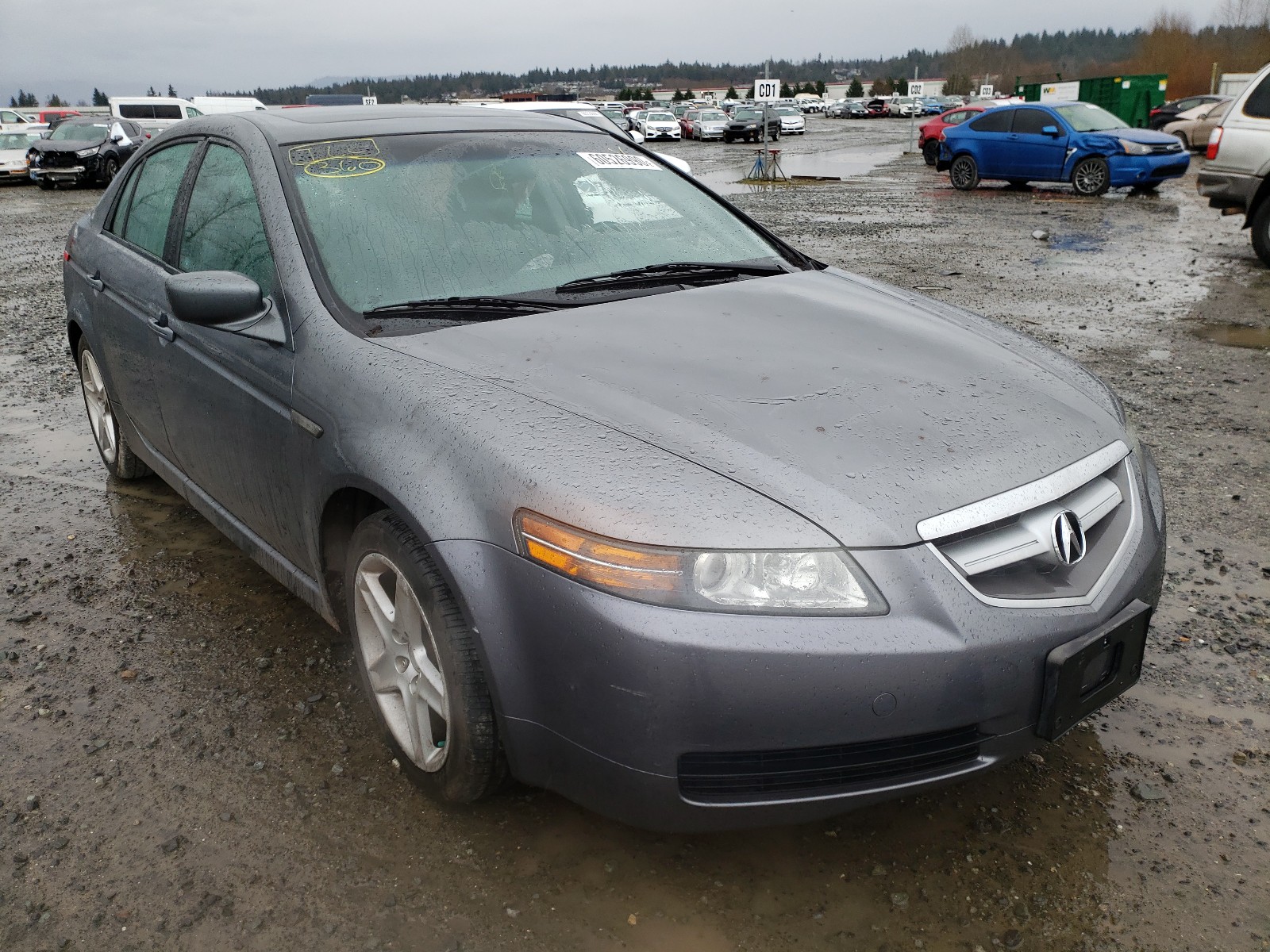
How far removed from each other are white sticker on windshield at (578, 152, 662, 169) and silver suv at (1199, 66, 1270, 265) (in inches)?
319

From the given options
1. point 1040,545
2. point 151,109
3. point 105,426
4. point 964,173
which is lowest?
point 964,173

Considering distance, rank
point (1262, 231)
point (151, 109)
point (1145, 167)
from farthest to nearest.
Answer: point (151, 109) → point (1145, 167) → point (1262, 231)

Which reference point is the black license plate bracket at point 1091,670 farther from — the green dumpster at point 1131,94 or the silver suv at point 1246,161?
the green dumpster at point 1131,94

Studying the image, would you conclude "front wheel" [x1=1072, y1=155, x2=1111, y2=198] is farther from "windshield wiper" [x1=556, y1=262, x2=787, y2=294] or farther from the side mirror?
the side mirror

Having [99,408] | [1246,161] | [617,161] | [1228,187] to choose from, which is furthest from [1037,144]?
[99,408]

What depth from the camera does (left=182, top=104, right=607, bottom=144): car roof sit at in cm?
314

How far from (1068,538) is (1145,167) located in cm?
1680

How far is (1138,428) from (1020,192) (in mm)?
15000

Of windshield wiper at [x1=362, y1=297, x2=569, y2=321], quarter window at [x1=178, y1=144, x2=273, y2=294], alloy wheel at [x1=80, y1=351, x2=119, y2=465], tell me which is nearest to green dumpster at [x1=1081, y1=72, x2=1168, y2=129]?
alloy wheel at [x1=80, y1=351, x2=119, y2=465]

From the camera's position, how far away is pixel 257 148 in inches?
121

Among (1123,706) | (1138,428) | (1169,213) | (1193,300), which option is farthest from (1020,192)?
(1123,706)

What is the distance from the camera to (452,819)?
2.44 m

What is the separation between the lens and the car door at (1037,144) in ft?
56.3

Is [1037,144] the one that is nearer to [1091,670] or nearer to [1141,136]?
[1141,136]
